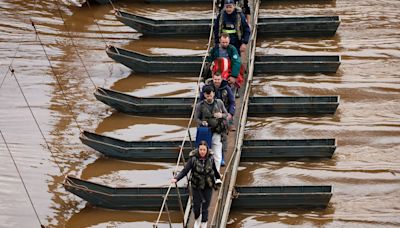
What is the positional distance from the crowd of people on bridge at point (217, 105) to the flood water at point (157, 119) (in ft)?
3.95

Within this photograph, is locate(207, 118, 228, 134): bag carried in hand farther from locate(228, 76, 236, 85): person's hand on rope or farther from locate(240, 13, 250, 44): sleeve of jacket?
locate(240, 13, 250, 44): sleeve of jacket

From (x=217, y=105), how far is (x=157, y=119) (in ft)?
11.6

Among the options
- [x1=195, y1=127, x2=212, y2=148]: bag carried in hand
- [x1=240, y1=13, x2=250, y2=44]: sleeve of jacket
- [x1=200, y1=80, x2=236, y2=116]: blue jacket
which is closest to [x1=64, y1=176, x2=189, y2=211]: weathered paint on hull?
[x1=195, y1=127, x2=212, y2=148]: bag carried in hand

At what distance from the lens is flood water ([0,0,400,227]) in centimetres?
1434

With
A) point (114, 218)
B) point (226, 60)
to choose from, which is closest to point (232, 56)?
point (226, 60)

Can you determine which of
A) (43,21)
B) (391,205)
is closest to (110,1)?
(43,21)

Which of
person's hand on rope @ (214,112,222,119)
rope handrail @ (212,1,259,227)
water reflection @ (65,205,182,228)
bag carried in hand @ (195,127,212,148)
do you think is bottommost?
water reflection @ (65,205,182,228)

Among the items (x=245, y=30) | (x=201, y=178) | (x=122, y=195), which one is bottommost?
(x=122, y=195)

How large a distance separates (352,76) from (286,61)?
1344 millimetres

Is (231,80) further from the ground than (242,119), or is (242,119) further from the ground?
(231,80)

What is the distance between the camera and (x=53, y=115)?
1728 cm

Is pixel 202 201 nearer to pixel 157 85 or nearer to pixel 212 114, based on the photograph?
pixel 212 114

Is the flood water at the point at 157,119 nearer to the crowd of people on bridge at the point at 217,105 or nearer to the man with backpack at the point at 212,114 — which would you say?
the crowd of people on bridge at the point at 217,105

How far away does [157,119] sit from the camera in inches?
678
